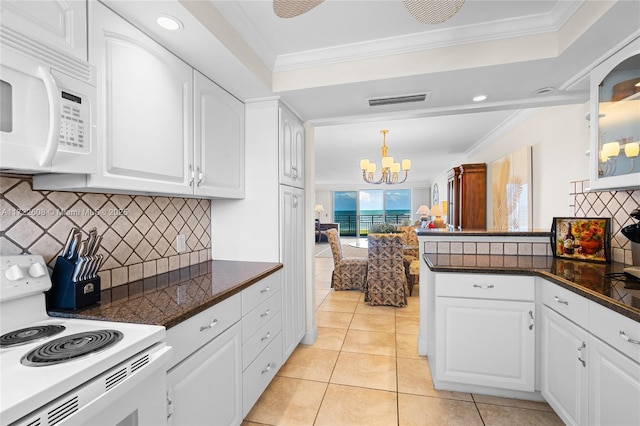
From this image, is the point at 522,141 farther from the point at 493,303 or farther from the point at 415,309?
the point at 493,303

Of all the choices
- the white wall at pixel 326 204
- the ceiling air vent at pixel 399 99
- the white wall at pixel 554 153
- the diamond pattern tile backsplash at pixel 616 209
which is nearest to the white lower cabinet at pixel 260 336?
the ceiling air vent at pixel 399 99

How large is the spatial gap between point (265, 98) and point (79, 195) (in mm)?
1411

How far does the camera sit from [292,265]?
2561 millimetres

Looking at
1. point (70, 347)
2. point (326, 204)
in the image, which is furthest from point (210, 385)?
point (326, 204)

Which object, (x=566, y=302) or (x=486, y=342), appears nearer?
(x=566, y=302)

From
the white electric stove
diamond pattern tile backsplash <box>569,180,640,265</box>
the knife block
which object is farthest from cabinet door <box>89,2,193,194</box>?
diamond pattern tile backsplash <box>569,180,640,265</box>

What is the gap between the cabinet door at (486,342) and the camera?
189cm

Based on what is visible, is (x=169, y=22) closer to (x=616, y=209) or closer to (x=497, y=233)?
(x=497, y=233)

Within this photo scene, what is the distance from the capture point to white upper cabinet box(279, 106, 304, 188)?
2.41m

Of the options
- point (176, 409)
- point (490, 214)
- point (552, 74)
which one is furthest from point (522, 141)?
point (176, 409)

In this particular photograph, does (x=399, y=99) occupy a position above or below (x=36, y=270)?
above

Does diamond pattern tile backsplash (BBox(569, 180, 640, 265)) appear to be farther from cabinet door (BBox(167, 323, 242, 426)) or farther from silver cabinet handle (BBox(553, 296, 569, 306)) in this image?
cabinet door (BBox(167, 323, 242, 426))

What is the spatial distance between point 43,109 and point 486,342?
2.52 metres

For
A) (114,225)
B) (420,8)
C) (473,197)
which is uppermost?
(420,8)
